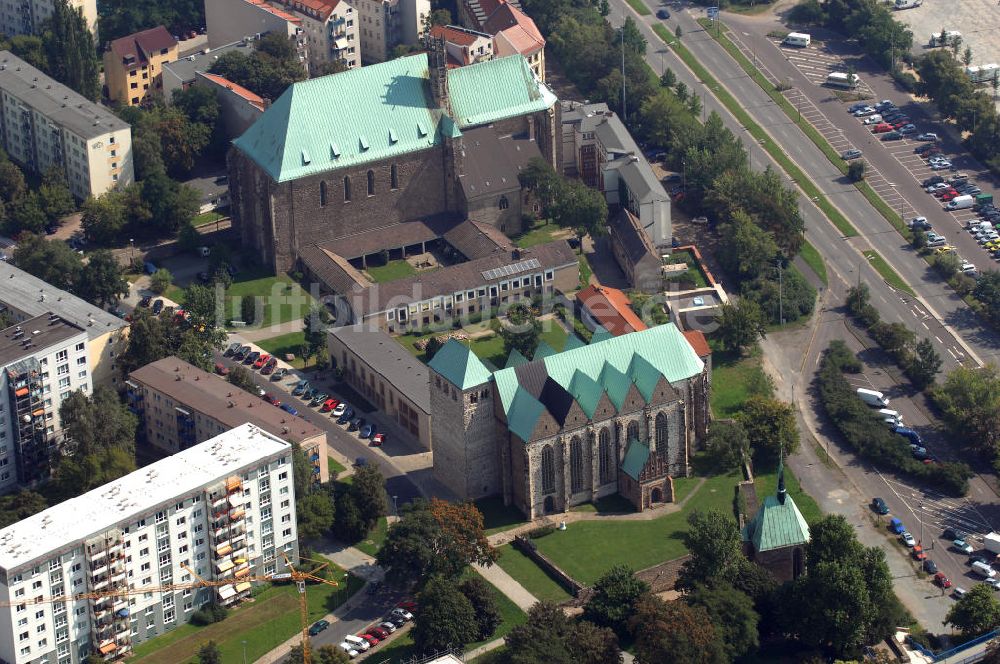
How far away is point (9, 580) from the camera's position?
200m
